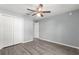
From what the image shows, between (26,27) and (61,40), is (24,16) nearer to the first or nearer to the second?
(26,27)

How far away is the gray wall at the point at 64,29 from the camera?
11.9 ft

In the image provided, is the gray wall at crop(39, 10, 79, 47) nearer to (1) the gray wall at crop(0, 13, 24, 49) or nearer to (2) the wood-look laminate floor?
(2) the wood-look laminate floor

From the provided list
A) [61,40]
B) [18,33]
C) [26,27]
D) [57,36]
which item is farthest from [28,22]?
[61,40]

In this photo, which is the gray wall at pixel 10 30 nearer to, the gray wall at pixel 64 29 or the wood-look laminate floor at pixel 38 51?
the wood-look laminate floor at pixel 38 51

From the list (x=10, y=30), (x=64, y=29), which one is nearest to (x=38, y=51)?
(x=10, y=30)

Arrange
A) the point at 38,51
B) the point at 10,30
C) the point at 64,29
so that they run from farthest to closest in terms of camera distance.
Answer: the point at 64,29 < the point at 10,30 < the point at 38,51

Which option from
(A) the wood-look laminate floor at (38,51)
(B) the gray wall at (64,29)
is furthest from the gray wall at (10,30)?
(B) the gray wall at (64,29)

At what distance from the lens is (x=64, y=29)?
13.9 ft

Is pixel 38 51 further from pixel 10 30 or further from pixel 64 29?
pixel 64 29

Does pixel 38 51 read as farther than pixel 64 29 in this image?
No

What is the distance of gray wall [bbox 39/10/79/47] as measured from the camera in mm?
3641

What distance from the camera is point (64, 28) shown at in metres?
4.25

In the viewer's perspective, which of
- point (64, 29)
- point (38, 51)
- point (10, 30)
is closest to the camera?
point (38, 51)

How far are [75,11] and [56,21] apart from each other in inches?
58.0
